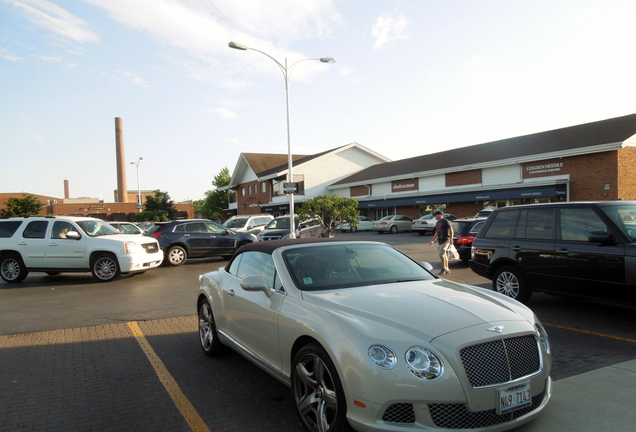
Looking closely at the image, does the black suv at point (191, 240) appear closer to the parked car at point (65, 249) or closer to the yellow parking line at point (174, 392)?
the parked car at point (65, 249)

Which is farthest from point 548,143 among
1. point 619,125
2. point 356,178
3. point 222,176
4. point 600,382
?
point 222,176

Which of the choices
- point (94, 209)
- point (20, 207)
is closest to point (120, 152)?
point (94, 209)

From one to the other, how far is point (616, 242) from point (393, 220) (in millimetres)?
28296

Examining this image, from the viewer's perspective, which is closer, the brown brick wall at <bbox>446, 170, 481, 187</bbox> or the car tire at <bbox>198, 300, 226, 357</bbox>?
the car tire at <bbox>198, 300, 226, 357</bbox>

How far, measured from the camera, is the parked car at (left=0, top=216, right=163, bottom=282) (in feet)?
40.5

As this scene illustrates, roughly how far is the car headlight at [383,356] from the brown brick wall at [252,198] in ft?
162

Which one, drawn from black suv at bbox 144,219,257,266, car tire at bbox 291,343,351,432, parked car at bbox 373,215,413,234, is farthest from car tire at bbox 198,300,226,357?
parked car at bbox 373,215,413,234

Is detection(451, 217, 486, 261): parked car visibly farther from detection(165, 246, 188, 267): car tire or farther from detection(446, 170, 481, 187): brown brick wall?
detection(446, 170, 481, 187): brown brick wall

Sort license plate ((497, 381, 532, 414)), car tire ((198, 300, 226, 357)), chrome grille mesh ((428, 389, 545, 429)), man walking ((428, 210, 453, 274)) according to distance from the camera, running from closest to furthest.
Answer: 1. chrome grille mesh ((428, 389, 545, 429))
2. license plate ((497, 381, 532, 414))
3. car tire ((198, 300, 226, 357))
4. man walking ((428, 210, 453, 274))

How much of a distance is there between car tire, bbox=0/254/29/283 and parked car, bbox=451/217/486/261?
1278 cm

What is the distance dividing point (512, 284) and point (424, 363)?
571cm

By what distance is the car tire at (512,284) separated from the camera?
25.1 ft

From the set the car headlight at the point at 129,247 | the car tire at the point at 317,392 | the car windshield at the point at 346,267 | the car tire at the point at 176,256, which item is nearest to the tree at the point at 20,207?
the car tire at the point at 176,256

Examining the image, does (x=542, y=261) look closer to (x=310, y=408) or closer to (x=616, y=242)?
(x=616, y=242)
